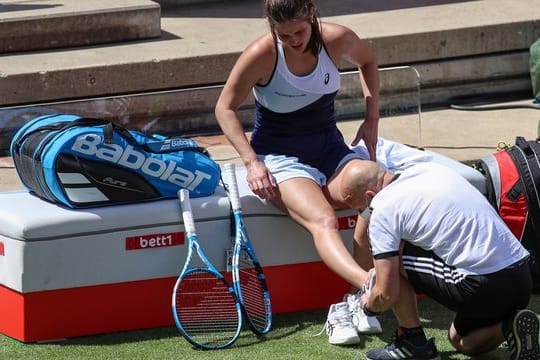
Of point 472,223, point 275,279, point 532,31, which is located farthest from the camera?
point 532,31

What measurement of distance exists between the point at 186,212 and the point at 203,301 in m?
0.34

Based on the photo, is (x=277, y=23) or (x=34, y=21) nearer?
(x=277, y=23)

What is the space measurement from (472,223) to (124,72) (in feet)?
10.1

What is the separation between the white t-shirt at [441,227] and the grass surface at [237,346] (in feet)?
1.61

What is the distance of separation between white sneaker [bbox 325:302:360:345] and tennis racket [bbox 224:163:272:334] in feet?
0.77

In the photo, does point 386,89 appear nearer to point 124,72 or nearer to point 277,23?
point 277,23

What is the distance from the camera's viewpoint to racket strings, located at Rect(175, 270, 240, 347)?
179 inches

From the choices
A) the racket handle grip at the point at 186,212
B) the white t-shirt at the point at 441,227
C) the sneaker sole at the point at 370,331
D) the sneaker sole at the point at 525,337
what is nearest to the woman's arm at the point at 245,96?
the racket handle grip at the point at 186,212

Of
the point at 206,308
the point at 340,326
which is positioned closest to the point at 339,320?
the point at 340,326

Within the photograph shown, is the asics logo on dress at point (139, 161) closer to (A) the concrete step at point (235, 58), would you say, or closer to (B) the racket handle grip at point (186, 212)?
(B) the racket handle grip at point (186, 212)

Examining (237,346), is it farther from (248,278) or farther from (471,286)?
(471,286)

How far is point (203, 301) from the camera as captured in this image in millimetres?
4621

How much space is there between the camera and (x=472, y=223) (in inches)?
161

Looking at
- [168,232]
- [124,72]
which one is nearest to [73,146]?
[168,232]
